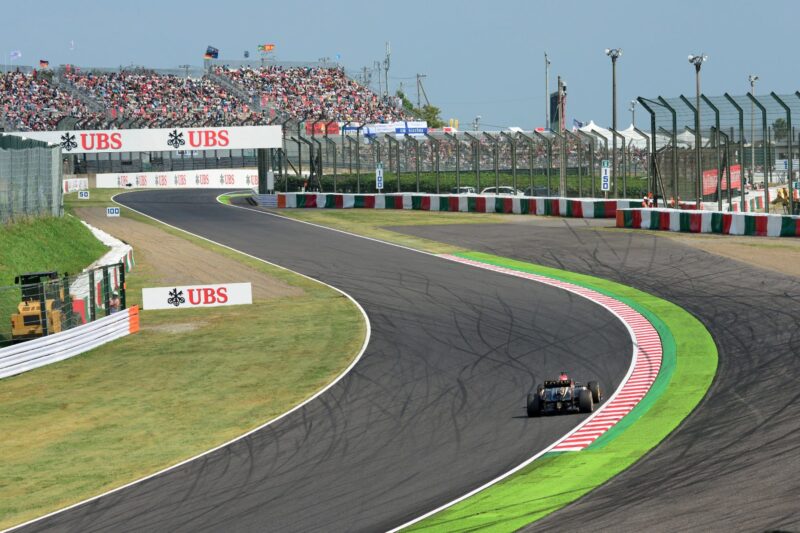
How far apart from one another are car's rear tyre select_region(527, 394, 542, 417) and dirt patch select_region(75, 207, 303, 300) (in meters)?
13.7

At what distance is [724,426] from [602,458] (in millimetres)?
1915

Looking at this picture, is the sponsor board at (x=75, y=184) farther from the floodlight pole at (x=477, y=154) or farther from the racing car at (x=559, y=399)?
the racing car at (x=559, y=399)

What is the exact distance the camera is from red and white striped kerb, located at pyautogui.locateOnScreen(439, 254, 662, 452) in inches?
577

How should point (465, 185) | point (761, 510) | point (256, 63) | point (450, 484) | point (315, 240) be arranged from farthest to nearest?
1. point (256, 63)
2. point (465, 185)
3. point (315, 240)
4. point (450, 484)
5. point (761, 510)

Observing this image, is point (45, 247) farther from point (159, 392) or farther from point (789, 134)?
point (789, 134)

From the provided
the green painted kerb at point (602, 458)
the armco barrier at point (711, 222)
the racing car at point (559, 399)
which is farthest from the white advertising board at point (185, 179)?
the racing car at point (559, 399)

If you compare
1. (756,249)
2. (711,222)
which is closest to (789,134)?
(711,222)

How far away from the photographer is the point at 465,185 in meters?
56.8

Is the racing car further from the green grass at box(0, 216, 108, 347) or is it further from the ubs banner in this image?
the ubs banner

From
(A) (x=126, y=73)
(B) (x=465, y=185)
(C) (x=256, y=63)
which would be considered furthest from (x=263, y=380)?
(C) (x=256, y=63)

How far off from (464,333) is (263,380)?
4.36 meters

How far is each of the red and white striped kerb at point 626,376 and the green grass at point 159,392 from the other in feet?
15.8

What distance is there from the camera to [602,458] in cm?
1350

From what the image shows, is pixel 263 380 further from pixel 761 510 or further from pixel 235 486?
pixel 761 510
